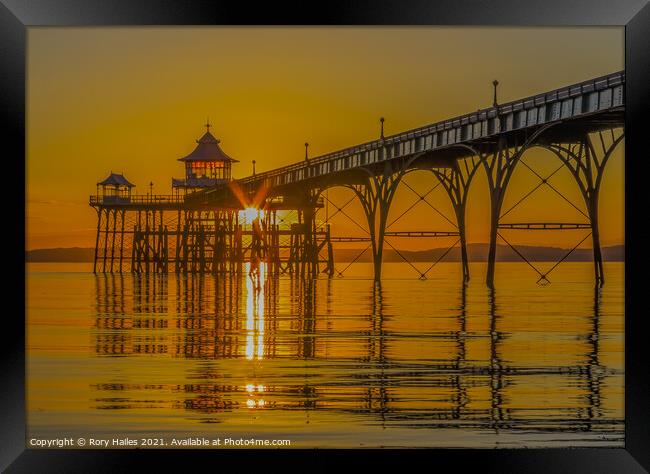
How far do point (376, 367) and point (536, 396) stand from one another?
399 centimetres

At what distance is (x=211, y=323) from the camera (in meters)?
31.1

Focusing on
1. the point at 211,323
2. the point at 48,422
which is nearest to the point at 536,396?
the point at 48,422

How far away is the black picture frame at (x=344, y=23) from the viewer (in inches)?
445

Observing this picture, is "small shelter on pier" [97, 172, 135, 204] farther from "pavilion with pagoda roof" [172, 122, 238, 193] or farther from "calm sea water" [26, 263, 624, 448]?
"calm sea water" [26, 263, 624, 448]


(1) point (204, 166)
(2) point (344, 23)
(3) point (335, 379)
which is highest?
(1) point (204, 166)

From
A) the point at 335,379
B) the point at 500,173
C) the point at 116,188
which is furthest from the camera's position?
the point at 116,188

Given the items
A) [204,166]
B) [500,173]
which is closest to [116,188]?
[204,166]

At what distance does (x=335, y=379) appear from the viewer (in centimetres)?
1762

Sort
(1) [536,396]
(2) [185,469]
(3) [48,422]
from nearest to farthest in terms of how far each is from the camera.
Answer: (2) [185,469]
(3) [48,422]
(1) [536,396]

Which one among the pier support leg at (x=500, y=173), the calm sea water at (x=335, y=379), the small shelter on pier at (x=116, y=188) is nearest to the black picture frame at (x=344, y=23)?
Answer: the calm sea water at (x=335, y=379)

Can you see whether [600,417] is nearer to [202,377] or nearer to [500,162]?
[202,377]

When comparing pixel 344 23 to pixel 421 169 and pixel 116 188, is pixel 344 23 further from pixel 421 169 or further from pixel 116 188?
pixel 116 188

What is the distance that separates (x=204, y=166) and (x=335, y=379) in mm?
126146

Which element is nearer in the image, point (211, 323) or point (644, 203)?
point (644, 203)
